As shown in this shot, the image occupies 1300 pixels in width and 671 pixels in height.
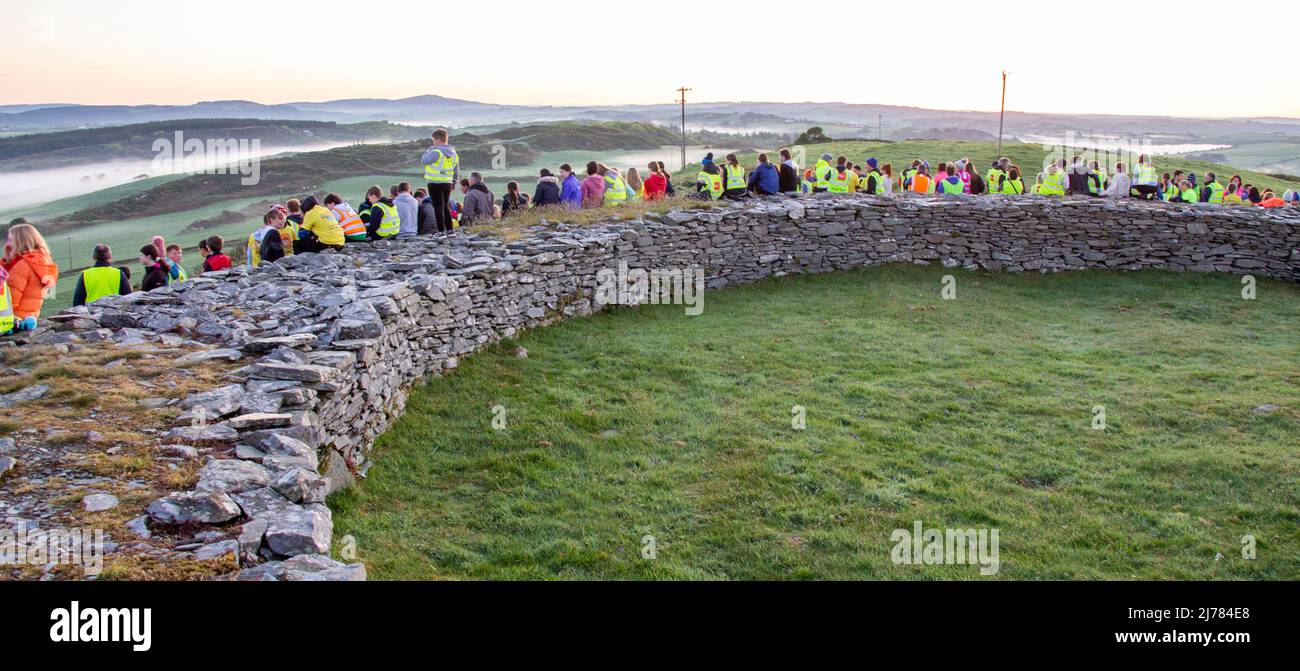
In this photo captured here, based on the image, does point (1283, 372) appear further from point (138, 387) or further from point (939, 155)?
point (939, 155)

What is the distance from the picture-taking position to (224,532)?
4559mm

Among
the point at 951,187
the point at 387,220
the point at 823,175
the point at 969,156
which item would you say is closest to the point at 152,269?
the point at 387,220

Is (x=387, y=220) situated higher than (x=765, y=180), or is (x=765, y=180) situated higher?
(x=765, y=180)

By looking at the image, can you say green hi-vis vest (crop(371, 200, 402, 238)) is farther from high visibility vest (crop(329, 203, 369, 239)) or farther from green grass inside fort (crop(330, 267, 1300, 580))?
green grass inside fort (crop(330, 267, 1300, 580))

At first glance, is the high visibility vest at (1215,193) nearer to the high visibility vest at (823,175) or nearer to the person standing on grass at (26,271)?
the high visibility vest at (823,175)

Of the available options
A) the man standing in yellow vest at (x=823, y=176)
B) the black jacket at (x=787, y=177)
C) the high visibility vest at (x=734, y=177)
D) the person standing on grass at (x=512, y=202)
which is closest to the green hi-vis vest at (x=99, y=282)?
the person standing on grass at (x=512, y=202)

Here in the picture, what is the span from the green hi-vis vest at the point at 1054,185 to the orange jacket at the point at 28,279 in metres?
18.0

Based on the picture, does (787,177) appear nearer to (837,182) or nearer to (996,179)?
(837,182)

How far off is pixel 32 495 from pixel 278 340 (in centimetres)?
291

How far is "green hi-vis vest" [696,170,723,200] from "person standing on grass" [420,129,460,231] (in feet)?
15.9

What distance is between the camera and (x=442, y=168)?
44.8 ft

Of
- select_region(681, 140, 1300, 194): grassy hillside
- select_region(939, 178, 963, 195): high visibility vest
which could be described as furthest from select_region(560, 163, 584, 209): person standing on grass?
select_region(681, 140, 1300, 194): grassy hillside

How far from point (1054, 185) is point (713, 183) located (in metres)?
7.96

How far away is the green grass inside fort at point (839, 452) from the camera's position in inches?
239
